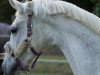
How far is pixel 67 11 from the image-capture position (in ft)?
15.7

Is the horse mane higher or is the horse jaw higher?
the horse mane

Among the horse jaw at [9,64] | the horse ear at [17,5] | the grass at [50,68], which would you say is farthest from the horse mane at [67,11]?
the grass at [50,68]

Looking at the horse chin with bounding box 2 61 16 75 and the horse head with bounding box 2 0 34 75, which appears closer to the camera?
the horse head with bounding box 2 0 34 75

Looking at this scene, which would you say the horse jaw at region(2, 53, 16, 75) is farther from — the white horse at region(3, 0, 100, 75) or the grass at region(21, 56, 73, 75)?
the grass at region(21, 56, 73, 75)

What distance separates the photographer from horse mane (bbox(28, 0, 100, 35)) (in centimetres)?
473

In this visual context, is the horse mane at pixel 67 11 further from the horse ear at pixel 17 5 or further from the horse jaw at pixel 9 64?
the horse jaw at pixel 9 64

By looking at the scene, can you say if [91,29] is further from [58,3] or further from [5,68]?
[5,68]

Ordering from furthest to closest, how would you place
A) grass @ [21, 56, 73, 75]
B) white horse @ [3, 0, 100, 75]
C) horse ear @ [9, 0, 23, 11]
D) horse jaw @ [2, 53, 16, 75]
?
grass @ [21, 56, 73, 75], horse jaw @ [2, 53, 16, 75], horse ear @ [9, 0, 23, 11], white horse @ [3, 0, 100, 75]

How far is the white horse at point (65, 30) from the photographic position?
4719mm

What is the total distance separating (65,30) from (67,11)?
206 mm

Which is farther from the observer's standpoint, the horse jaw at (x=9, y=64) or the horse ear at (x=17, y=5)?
the horse jaw at (x=9, y=64)

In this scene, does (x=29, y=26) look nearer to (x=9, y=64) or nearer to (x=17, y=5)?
(x=17, y=5)

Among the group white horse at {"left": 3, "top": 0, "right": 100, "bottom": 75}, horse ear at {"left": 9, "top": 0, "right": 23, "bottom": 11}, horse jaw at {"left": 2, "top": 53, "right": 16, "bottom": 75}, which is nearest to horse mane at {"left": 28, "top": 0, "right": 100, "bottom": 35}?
white horse at {"left": 3, "top": 0, "right": 100, "bottom": 75}

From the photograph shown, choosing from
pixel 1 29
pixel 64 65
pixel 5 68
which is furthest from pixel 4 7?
pixel 5 68
